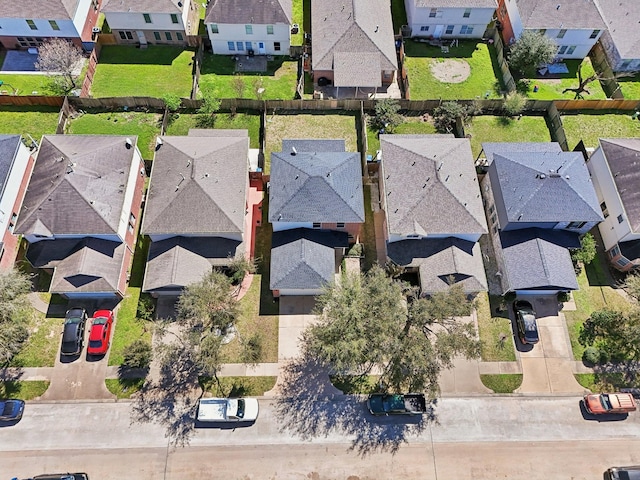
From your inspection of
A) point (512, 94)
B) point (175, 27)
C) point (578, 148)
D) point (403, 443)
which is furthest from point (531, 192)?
point (175, 27)

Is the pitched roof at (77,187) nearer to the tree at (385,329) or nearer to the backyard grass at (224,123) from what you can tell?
the backyard grass at (224,123)

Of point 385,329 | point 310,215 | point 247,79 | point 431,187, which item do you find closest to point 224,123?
point 247,79

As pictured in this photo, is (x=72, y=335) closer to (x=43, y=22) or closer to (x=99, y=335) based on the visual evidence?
(x=99, y=335)

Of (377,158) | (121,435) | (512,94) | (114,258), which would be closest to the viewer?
(121,435)

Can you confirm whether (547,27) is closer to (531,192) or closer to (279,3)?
(531,192)

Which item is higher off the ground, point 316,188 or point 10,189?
point 10,189
